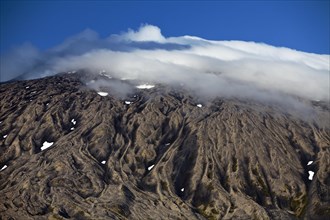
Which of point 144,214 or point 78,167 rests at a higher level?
point 78,167

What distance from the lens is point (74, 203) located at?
171 meters

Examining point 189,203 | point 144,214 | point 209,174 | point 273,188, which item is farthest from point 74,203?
point 273,188

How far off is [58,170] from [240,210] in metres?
66.9

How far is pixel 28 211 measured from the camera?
166 metres

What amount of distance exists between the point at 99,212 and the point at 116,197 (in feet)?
38.9

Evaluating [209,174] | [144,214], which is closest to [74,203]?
[144,214]

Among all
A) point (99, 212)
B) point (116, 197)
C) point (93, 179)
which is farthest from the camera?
point (93, 179)

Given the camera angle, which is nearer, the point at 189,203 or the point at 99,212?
the point at 99,212

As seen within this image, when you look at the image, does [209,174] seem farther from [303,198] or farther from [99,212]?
[99,212]

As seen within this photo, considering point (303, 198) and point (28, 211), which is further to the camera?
point (303, 198)

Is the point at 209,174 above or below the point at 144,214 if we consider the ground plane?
above

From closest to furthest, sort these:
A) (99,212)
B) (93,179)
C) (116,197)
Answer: (99,212), (116,197), (93,179)

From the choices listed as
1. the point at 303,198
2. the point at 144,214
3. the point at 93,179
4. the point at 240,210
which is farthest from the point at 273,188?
the point at 93,179

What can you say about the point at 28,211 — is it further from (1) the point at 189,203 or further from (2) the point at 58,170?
(1) the point at 189,203
